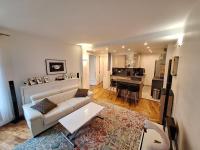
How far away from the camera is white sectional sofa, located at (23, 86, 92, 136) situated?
2117mm

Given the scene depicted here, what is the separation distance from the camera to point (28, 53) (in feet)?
9.92

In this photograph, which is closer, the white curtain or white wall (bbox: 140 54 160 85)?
the white curtain

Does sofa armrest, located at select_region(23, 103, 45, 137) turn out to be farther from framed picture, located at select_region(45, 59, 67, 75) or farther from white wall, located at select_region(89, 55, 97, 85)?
white wall, located at select_region(89, 55, 97, 85)

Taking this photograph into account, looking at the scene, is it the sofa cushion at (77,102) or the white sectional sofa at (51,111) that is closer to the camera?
the white sectional sofa at (51,111)

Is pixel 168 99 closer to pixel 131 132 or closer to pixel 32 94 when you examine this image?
pixel 131 132

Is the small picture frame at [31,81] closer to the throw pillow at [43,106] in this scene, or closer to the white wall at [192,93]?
the throw pillow at [43,106]

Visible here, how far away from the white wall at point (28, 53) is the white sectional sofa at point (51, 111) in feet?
2.68

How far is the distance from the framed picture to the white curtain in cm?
119

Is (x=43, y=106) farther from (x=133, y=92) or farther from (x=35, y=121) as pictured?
(x=133, y=92)

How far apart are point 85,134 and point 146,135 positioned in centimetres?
134

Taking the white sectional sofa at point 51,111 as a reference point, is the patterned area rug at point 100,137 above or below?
below

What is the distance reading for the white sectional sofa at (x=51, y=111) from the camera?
2117 mm

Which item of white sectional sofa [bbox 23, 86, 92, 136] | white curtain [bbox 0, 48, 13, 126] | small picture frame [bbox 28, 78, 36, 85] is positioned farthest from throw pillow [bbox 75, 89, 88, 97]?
white curtain [bbox 0, 48, 13, 126]

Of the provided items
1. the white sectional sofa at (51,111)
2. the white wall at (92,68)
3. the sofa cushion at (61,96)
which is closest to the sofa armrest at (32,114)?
the white sectional sofa at (51,111)
